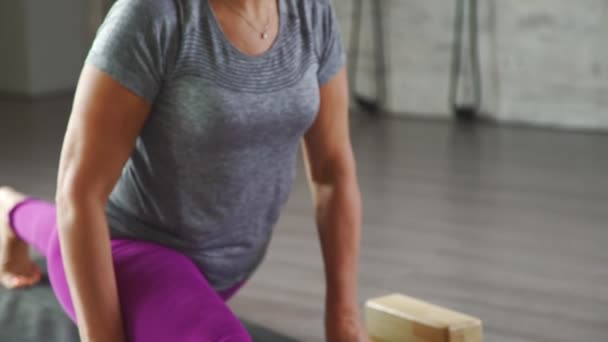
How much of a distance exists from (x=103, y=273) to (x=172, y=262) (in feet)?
0.60

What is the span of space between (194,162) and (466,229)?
1768mm

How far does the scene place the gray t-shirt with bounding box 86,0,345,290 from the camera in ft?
4.95

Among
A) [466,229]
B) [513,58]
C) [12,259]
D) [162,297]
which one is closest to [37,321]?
[12,259]

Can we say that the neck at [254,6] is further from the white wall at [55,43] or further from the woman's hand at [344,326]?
the white wall at [55,43]

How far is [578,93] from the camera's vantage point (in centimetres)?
507

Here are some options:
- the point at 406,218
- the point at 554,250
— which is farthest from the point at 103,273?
the point at 406,218

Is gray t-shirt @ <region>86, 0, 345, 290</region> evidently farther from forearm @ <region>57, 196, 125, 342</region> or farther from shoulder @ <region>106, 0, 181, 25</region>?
forearm @ <region>57, 196, 125, 342</region>

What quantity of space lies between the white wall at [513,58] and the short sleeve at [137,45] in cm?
382

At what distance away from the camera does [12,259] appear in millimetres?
2357

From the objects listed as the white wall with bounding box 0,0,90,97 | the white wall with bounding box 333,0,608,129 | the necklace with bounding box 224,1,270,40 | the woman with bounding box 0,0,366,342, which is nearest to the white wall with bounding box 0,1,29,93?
the white wall with bounding box 0,0,90,97

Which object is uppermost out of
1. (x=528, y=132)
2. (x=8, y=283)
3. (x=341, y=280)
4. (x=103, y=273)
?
(x=103, y=273)

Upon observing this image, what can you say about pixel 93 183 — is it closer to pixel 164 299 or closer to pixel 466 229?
pixel 164 299

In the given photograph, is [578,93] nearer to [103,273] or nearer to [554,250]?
[554,250]

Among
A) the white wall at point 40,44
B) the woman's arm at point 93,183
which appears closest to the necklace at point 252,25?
the woman's arm at point 93,183
